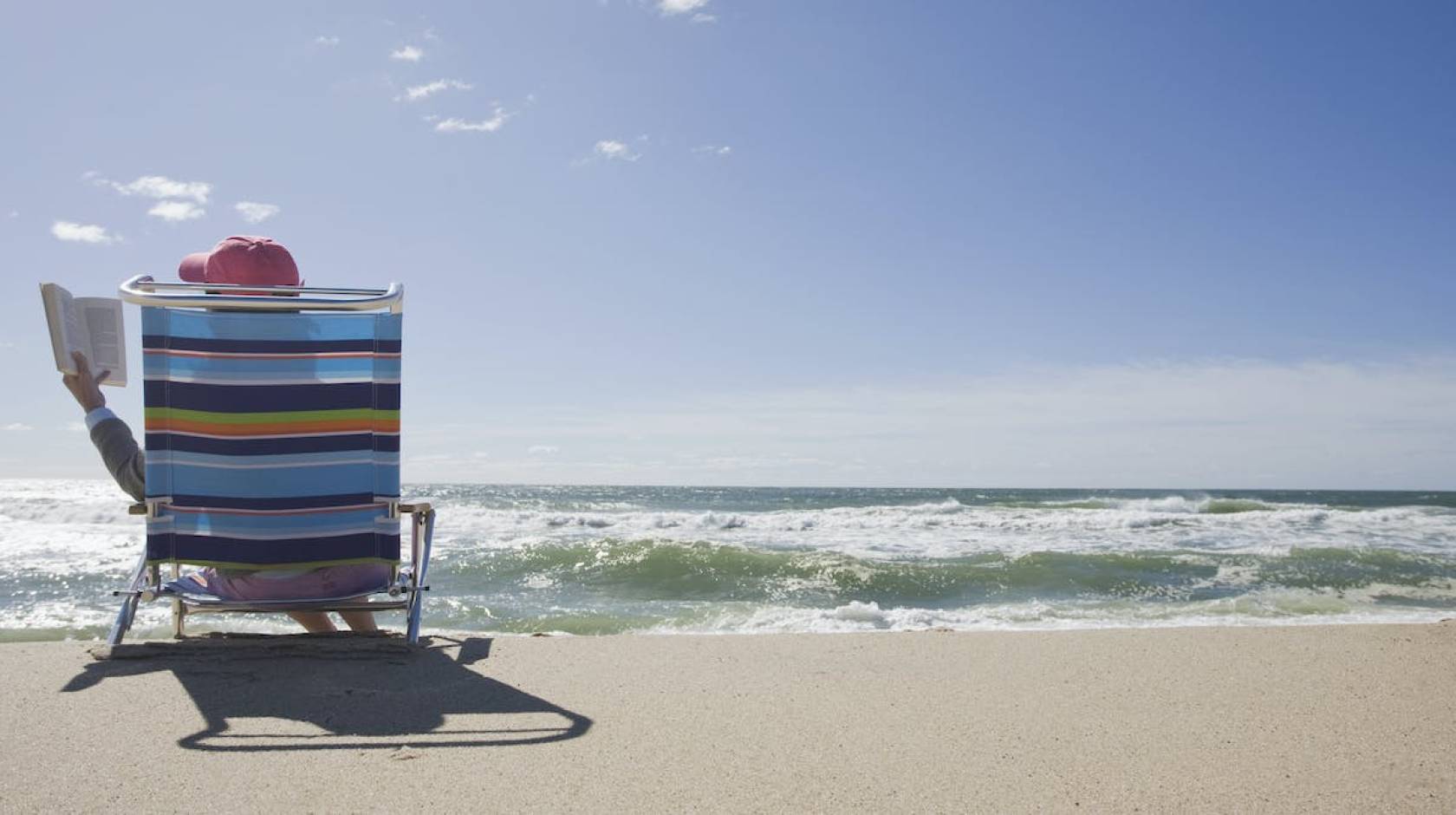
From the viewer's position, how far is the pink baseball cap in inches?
143

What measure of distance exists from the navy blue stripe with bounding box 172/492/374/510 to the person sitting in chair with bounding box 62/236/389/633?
0.25 m

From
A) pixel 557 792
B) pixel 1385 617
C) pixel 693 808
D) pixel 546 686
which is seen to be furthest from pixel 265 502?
pixel 1385 617

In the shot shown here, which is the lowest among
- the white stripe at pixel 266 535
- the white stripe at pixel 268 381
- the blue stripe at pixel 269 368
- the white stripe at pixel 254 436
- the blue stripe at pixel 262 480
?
the white stripe at pixel 266 535

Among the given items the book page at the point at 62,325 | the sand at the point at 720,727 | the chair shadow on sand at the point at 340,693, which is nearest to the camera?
the sand at the point at 720,727

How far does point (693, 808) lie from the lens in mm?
2096

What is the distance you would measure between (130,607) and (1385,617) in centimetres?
792

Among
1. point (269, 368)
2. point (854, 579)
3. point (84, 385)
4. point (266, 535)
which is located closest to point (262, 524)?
point (266, 535)

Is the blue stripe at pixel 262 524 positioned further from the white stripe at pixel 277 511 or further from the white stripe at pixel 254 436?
the white stripe at pixel 254 436

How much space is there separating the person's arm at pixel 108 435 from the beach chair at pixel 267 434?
213mm

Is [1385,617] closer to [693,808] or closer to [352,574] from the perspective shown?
[693,808]

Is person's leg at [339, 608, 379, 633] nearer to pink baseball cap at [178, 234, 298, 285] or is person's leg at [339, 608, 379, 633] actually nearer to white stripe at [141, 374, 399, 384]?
white stripe at [141, 374, 399, 384]

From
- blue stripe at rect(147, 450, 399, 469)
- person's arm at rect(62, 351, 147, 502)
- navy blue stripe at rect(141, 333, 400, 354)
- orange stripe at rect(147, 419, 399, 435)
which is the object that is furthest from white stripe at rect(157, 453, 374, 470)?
navy blue stripe at rect(141, 333, 400, 354)

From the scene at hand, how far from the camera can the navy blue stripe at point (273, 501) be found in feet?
11.1

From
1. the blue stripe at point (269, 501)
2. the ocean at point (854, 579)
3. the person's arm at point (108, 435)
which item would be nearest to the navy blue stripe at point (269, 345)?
the person's arm at point (108, 435)
